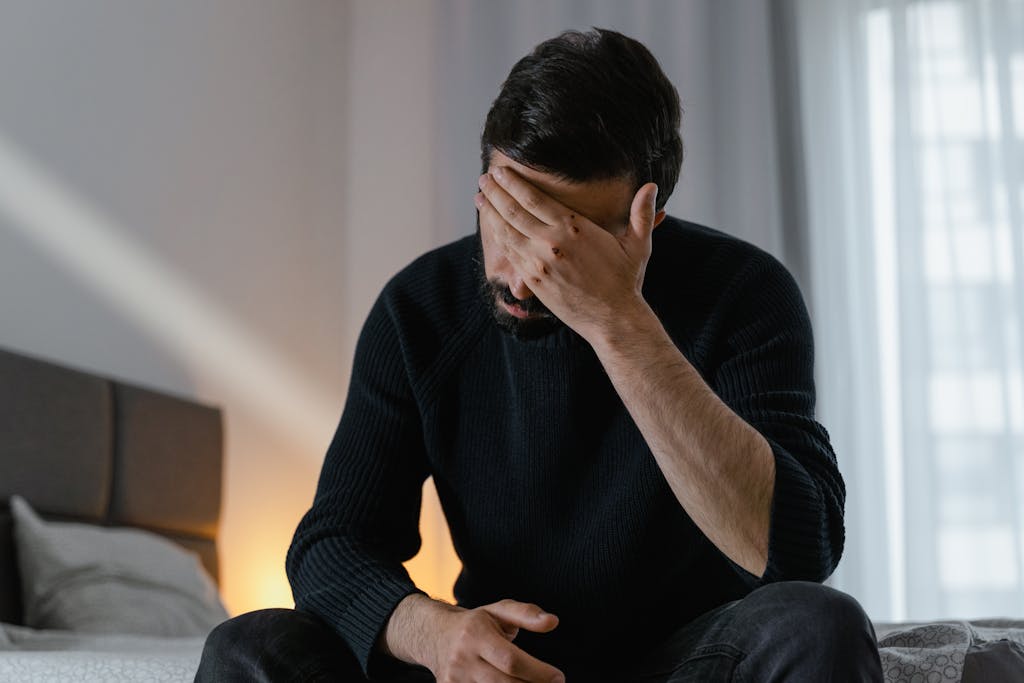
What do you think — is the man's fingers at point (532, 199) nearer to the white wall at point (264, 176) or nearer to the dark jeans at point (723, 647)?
the dark jeans at point (723, 647)

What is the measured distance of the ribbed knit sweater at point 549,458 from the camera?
1259 mm

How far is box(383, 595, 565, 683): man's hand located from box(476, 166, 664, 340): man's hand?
307 mm

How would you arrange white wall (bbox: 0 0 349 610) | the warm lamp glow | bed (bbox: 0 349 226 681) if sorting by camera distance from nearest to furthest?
bed (bbox: 0 349 226 681) → white wall (bbox: 0 0 349 610) → the warm lamp glow

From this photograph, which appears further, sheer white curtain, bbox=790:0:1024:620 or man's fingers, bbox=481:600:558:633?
sheer white curtain, bbox=790:0:1024:620

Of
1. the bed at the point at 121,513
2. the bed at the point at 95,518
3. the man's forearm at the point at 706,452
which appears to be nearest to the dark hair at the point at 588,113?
the man's forearm at the point at 706,452

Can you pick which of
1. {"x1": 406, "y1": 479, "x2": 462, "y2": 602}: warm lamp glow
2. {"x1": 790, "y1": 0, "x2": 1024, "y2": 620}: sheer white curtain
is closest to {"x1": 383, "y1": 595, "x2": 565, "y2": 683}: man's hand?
{"x1": 790, "y1": 0, "x2": 1024, "y2": 620}: sheer white curtain

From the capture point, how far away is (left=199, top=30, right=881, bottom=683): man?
44.1 inches

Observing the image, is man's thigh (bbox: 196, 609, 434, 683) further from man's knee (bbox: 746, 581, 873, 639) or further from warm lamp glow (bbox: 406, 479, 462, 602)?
warm lamp glow (bbox: 406, 479, 462, 602)

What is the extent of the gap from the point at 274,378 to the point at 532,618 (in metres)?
2.60

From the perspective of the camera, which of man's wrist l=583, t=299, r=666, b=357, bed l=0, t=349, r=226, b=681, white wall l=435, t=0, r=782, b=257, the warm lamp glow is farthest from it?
the warm lamp glow

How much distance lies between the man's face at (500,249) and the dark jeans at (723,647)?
391mm

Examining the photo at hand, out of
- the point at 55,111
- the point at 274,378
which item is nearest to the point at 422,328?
the point at 55,111

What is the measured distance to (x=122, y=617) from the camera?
6.69 feet

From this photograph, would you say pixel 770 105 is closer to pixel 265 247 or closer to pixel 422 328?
pixel 265 247
